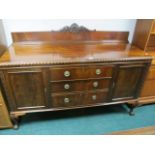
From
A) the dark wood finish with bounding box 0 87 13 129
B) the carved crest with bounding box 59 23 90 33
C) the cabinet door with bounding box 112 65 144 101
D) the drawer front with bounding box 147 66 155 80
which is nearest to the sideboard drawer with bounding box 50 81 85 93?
the cabinet door with bounding box 112 65 144 101

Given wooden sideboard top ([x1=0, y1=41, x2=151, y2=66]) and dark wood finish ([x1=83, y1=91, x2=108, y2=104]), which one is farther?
dark wood finish ([x1=83, y1=91, x2=108, y2=104])

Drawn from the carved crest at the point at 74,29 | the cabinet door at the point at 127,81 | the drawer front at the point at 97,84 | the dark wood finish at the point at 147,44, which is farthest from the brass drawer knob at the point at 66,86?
the dark wood finish at the point at 147,44

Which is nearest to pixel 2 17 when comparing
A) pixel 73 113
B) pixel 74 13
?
pixel 74 13

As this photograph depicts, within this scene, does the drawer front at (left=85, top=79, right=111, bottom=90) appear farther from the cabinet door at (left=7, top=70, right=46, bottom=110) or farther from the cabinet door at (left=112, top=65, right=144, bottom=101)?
the cabinet door at (left=7, top=70, right=46, bottom=110)

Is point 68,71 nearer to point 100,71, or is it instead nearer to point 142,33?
point 100,71

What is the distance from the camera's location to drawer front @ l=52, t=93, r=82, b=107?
58.1 inches

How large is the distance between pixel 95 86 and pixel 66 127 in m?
0.58

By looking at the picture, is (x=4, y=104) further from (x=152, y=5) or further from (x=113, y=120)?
(x=152, y=5)

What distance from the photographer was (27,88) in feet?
4.49

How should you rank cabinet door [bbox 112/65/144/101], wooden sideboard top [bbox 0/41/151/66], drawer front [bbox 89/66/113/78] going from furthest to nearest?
cabinet door [bbox 112/65/144/101]
drawer front [bbox 89/66/113/78]
wooden sideboard top [bbox 0/41/151/66]

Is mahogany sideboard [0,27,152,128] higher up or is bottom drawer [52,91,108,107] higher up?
mahogany sideboard [0,27,152,128]

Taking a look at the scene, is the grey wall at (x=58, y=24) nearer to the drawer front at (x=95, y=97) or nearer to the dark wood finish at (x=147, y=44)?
the dark wood finish at (x=147, y=44)

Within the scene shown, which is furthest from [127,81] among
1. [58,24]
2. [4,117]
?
[4,117]

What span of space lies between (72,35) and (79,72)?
0.55 meters
